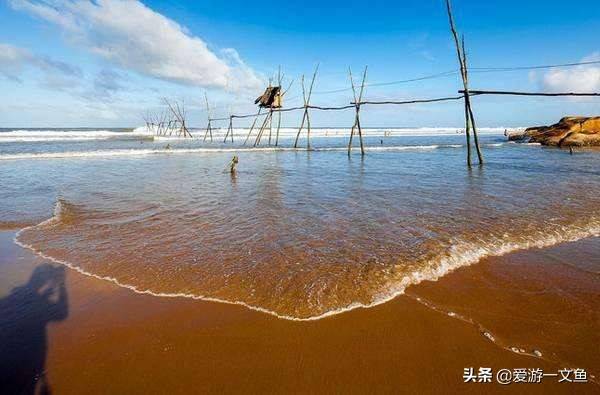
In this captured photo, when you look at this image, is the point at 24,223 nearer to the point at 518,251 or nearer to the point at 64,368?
the point at 64,368

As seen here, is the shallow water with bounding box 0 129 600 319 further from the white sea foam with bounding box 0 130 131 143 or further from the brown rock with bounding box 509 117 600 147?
the white sea foam with bounding box 0 130 131 143

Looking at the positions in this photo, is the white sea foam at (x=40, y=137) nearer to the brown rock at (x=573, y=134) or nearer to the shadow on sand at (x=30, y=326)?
the shadow on sand at (x=30, y=326)

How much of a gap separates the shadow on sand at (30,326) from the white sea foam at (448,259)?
16.5 inches

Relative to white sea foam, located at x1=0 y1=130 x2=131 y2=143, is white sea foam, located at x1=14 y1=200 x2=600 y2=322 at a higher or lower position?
lower

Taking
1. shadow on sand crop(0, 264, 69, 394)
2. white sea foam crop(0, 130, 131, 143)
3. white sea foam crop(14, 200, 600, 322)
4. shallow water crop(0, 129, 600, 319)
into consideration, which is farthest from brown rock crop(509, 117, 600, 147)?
white sea foam crop(0, 130, 131, 143)

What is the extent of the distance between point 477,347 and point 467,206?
5.17 metres

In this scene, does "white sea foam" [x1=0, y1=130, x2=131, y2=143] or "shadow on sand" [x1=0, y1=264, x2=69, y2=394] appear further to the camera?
"white sea foam" [x1=0, y1=130, x2=131, y2=143]

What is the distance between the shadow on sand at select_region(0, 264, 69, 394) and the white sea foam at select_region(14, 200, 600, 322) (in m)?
0.42

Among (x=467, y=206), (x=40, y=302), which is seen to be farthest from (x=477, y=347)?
(x=467, y=206)

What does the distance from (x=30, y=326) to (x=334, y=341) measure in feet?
9.23

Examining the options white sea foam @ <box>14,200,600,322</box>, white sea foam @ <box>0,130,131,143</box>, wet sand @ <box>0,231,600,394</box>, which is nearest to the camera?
wet sand @ <box>0,231,600,394</box>

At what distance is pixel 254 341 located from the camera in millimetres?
2963

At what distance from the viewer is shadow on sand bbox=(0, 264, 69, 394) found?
2518 mm

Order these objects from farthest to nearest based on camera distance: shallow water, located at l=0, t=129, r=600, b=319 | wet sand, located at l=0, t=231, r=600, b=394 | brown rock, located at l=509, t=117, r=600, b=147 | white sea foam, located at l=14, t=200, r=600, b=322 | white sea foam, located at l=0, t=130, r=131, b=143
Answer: white sea foam, located at l=0, t=130, r=131, b=143, brown rock, located at l=509, t=117, r=600, b=147, shallow water, located at l=0, t=129, r=600, b=319, white sea foam, located at l=14, t=200, r=600, b=322, wet sand, located at l=0, t=231, r=600, b=394
